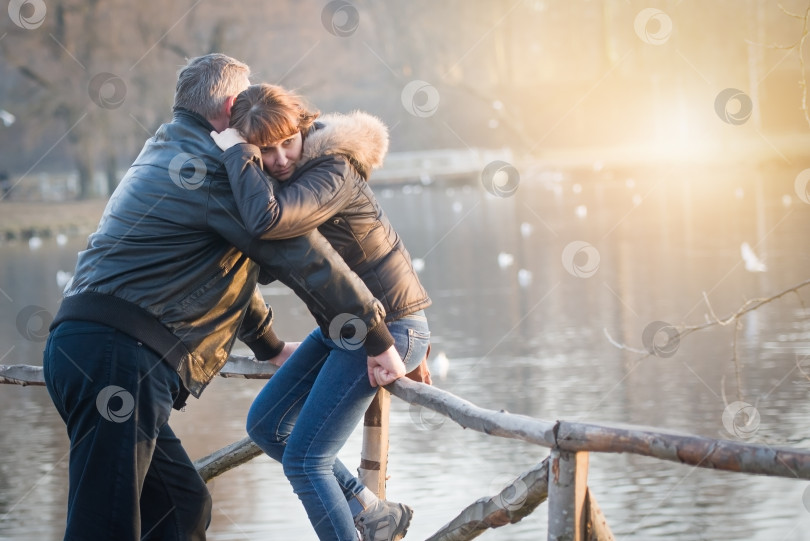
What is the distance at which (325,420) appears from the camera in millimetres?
3742

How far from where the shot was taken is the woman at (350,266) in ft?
11.6

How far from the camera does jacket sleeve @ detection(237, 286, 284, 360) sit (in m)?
4.25

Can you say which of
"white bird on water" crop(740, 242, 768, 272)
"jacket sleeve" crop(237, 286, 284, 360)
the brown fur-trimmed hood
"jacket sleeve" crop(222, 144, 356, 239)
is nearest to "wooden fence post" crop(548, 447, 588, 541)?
"jacket sleeve" crop(222, 144, 356, 239)

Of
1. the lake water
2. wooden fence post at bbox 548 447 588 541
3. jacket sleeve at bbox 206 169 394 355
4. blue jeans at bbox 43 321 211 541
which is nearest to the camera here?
wooden fence post at bbox 548 447 588 541

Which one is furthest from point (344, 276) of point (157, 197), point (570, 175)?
point (570, 175)

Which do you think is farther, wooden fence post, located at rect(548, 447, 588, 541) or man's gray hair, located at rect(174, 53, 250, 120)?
man's gray hair, located at rect(174, 53, 250, 120)

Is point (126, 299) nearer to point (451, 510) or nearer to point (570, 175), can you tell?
point (451, 510)

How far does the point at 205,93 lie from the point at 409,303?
96cm

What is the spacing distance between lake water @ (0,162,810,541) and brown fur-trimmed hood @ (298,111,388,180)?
1.24 meters

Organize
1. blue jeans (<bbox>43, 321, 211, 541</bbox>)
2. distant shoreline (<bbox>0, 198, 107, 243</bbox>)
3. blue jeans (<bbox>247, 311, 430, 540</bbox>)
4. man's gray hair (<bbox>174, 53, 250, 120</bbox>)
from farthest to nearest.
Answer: distant shoreline (<bbox>0, 198, 107, 243</bbox>) < blue jeans (<bbox>247, 311, 430, 540</bbox>) < man's gray hair (<bbox>174, 53, 250, 120</bbox>) < blue jeans (<bbox>43, 321, 211, 541</bbox>)

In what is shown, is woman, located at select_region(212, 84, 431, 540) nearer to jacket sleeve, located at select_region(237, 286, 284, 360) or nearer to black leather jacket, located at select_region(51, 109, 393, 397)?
black leather jacket, located at select_region(51, 109, 393, 397)

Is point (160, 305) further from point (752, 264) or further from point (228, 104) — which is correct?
point (752, 264)

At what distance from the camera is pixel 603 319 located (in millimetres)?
13141

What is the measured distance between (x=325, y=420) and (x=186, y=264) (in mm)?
707
